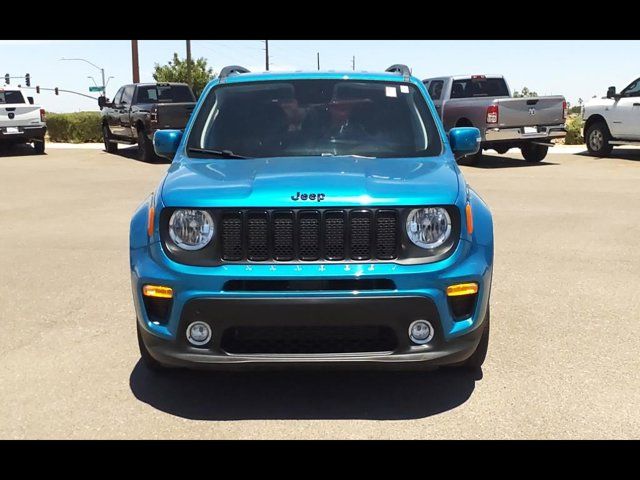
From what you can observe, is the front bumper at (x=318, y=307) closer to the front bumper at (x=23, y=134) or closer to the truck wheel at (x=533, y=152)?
the truck wheel at (x=533, y=152)

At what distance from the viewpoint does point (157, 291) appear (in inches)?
151

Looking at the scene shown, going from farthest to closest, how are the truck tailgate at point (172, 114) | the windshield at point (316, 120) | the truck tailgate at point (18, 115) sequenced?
the truck tailgate at point (18, 115), the truck tailgate at point (172, 114), the windshield at point (316, 120)

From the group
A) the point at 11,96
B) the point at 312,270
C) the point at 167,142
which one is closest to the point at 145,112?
the point at 11,96

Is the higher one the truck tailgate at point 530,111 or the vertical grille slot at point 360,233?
the vertical grille slot at point 360,233

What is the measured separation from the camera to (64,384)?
4.36m

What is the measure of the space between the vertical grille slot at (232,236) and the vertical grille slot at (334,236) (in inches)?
16.7

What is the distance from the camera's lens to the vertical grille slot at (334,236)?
3762mm

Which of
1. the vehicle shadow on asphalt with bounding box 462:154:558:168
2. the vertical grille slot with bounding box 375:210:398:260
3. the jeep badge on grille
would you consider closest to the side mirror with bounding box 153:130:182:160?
the jeep badge on grille

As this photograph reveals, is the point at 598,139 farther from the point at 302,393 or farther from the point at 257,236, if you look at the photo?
the point at 257,236

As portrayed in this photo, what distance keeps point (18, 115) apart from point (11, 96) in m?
0.78

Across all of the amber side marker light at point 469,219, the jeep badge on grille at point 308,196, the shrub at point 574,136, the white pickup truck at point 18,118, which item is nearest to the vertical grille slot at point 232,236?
the jeep badge on grille at point 308,196

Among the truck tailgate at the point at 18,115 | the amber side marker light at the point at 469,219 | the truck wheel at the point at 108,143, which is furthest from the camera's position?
the truck wheel at the point at 108,143

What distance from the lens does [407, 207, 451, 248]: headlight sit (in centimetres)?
380

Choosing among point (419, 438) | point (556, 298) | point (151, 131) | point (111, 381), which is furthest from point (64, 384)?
point (151, 131)
